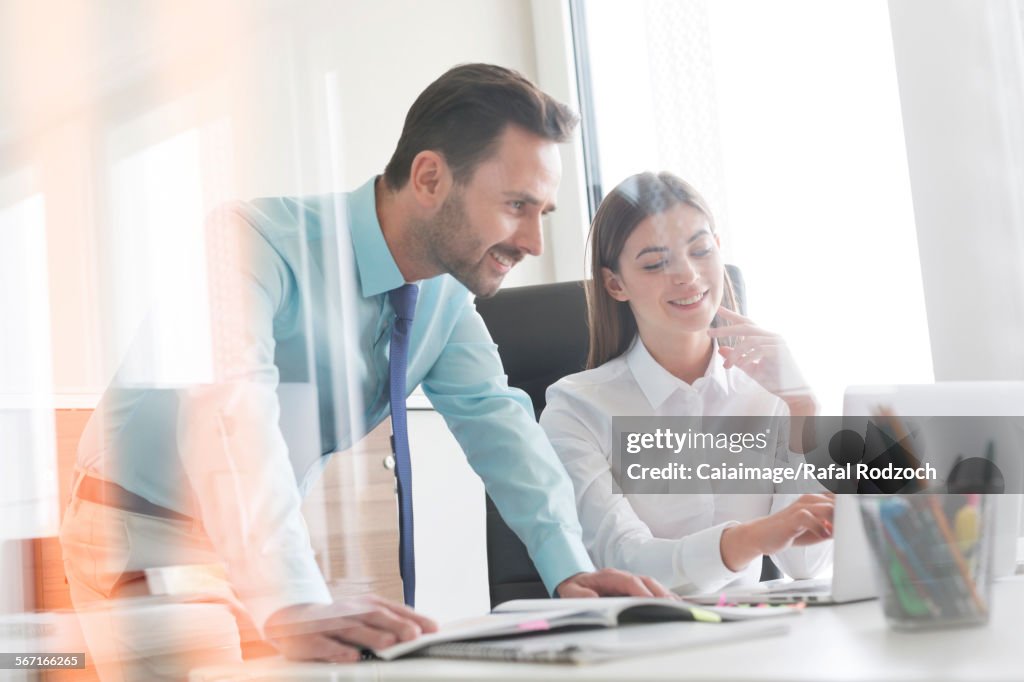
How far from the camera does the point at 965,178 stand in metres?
1.27

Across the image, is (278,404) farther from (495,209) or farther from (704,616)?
(704,616)

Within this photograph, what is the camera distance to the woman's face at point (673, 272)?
123cm

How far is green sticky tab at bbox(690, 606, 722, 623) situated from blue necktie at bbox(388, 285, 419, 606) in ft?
1.43

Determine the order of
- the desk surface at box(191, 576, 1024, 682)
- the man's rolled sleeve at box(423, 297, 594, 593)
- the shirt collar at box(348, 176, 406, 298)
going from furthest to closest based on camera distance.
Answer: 1. the man's rolled sleeve at box(423, 297, 594, 593)
2. the shirt collar at box(348, 176, 406, 298)
3. the desk surface at box(191, 576, 1024, 682)

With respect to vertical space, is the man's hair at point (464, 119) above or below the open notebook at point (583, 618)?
above

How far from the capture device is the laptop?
0.74m

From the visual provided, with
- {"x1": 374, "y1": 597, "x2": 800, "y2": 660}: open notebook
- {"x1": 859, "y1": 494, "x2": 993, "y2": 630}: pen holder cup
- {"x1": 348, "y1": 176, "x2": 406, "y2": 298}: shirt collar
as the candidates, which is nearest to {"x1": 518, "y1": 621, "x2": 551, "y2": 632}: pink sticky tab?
{"x1": 374, "y1": 597, "x2": 800, "y2": 660}: open notebook

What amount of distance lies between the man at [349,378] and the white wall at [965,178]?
502mm

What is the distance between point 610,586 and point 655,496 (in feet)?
0.96

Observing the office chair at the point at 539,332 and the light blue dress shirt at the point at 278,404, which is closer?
the light blue dress shirt at the point at 278,404

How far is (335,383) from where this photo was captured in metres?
0.97

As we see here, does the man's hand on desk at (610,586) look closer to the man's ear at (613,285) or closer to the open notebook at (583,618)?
the open notebook at (583,618)

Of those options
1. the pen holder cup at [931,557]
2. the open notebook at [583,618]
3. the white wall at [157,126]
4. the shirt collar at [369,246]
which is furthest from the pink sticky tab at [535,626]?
the shirt collar at [369,246]

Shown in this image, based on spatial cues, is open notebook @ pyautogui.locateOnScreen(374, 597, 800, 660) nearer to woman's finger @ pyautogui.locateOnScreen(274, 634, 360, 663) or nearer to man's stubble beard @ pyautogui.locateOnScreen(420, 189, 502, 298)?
woman's finger @ pyautogui.locateOnScreen(274, 634, 360, 663)
